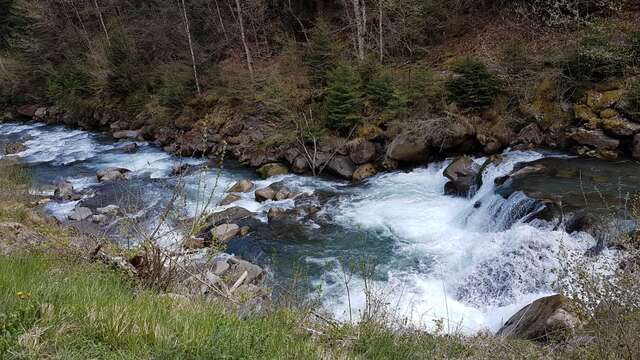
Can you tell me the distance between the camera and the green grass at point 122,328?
9.46ft

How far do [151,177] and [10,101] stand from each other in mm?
20078

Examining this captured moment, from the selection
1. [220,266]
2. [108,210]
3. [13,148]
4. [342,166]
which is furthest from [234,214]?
[13,148]

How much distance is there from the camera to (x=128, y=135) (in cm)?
2222

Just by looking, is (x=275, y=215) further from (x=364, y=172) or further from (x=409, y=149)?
Result: (x=409, y=149)

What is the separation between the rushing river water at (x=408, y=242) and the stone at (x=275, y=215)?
199 millimetres

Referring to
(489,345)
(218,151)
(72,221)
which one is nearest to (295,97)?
(218,151)

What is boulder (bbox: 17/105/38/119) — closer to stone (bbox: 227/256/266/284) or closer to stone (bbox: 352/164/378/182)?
stone (bbox: 352/164/378/182)

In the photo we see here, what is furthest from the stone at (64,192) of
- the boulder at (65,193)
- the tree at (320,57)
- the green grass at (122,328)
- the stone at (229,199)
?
the green grass at (122,328)

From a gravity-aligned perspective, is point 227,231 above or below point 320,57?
below

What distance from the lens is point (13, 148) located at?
21.0 metres

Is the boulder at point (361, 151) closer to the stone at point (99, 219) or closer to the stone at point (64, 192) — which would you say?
the stone at point (99, 219)

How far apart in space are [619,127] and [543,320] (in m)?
7.88

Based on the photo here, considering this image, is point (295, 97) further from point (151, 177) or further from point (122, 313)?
point (122, 313)

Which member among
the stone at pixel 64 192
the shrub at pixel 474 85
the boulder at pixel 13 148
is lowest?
the stone at pixel 64 192
